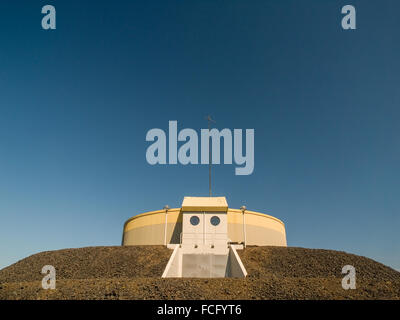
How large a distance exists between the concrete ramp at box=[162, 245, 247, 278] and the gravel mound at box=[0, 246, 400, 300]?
2.81 feet

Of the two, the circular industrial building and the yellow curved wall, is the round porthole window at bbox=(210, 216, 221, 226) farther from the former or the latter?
the yellow curved wall

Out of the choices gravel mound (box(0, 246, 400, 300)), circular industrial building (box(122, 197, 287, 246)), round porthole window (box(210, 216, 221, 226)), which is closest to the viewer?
gravel mound (box(0, 246, 400, 300))

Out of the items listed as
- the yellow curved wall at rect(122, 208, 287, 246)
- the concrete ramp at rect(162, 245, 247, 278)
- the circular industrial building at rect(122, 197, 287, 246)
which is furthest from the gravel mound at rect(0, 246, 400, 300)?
the yellow curved wall at rect(122, 208, 287, 246)

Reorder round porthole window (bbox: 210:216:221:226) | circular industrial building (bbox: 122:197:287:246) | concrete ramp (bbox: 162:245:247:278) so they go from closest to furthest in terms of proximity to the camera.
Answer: concrete ramp (bbox: 162:245:247:278)
round porthole window (bbox: 210:216:221:226)
circular industrial building (bbox: 122:197:287:246)

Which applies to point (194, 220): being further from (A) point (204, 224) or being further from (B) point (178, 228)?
(B) point (178, 228)

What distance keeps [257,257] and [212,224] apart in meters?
4.50

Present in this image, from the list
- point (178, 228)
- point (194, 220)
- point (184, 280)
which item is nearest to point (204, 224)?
point (194, 220)

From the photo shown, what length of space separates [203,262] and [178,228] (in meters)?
5.98

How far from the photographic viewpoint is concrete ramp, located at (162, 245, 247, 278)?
1941cm

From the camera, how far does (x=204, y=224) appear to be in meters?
21.8

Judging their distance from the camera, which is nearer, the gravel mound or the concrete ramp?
the gravel mound

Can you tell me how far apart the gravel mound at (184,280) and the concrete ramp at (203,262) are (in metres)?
0.86

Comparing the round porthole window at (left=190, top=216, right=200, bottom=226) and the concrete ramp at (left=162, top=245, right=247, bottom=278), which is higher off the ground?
the round porthole window at (left=190, top=216, right=200, bottom=226)
